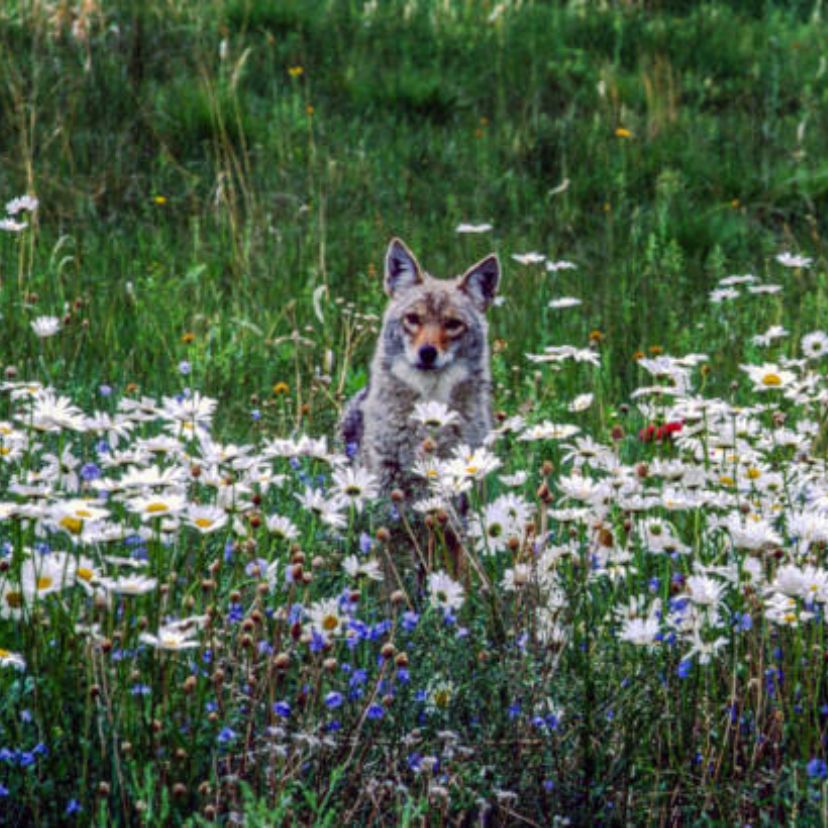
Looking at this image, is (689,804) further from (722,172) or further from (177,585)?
(722,172)

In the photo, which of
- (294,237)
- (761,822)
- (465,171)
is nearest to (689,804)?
(761,822)

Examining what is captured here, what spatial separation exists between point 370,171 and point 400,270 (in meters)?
3.25

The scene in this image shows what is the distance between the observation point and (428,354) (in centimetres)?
473

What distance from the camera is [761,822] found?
2518 mm

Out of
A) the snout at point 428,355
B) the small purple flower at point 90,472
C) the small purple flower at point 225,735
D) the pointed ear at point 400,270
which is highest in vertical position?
the small purple flower at point 225,735

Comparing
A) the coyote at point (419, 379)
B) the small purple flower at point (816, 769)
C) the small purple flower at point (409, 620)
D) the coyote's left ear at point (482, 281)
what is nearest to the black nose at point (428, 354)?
the coyote at point (419, 379)

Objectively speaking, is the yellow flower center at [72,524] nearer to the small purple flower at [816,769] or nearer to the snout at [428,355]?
the small purple flower at [816,769]

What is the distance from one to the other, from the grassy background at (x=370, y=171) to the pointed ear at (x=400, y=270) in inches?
17.3

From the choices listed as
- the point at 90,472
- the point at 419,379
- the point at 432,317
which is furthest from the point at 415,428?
the point at 90,472

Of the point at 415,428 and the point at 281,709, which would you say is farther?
the point at 415,428

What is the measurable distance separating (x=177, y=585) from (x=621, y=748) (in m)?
1.07

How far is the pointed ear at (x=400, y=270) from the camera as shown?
210 inches

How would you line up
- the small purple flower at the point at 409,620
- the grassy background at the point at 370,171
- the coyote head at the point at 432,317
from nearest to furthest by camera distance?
the small purple flower at the point at 409,620 < the coyote head at the point at 432,317 < the grassy background at the point at 370,171

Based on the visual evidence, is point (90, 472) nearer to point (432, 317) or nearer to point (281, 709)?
point (281, 709)
